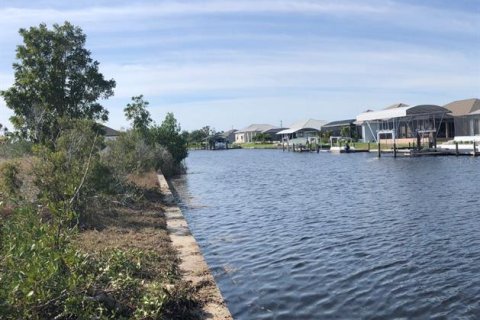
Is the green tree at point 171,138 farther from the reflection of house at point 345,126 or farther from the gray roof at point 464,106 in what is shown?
the reflection of house at point 345,126

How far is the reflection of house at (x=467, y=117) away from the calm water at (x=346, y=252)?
46629 mm

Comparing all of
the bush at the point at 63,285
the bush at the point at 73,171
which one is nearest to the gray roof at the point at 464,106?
the bush at the point at 73,171

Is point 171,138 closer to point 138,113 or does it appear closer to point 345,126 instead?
point 138,113

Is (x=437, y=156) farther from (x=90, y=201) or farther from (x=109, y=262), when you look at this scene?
(x=109, y=262)

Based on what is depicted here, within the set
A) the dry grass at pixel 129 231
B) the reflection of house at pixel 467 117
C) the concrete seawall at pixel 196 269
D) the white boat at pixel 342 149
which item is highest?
the reflection of house at pixel 467 117

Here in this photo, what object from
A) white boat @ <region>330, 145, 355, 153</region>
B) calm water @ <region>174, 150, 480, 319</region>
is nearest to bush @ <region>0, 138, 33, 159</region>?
calm water @ <region>174, 150, 480, 319</region>

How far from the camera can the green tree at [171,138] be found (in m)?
43.8

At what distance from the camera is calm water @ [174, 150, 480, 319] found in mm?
9148

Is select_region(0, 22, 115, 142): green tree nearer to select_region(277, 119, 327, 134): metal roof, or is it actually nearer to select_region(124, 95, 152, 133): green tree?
select_region(124, 95, 152, 133): green tree

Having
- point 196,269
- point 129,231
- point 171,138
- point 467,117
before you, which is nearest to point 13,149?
point 129,231

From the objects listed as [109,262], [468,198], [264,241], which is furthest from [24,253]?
[468,198]

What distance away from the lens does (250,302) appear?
9414 millimetres

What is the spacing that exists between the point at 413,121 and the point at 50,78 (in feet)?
194

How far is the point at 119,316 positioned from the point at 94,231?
6.26 m
